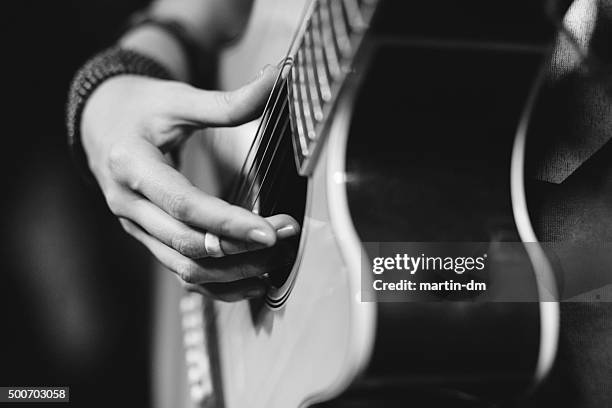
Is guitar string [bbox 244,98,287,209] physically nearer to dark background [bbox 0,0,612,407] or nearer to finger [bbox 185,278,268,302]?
finger [bbox 185,278,268,302]

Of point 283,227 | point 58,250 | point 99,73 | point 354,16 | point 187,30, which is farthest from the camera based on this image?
point 58,250

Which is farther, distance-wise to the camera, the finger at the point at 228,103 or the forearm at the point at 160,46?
the forearm at the point at 160,46

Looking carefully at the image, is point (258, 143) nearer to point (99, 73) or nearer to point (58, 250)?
point (99, 73)

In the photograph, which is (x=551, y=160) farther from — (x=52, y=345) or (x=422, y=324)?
(x=52, y=345)

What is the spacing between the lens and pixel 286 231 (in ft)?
1.30

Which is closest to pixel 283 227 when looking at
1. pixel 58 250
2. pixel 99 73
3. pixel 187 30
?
pixel 99 73

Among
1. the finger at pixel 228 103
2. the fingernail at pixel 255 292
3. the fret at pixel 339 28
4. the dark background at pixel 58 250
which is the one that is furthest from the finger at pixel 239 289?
the dark background at pixel 58 250

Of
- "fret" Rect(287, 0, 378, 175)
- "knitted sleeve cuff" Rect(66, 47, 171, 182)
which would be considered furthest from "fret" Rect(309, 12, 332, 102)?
"knitted sleeve cuff" Rect(66, 47, 171, 182)

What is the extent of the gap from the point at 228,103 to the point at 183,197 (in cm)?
7

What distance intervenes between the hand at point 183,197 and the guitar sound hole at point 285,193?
0.5 inches

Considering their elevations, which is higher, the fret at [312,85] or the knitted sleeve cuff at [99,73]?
the fret at [312,85]

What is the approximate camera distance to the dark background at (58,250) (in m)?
0.85

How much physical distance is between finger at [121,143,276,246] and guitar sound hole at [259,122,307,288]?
0.04m

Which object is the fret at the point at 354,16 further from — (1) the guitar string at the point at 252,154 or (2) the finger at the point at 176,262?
Result: (2) the finger at the point at 176,262
